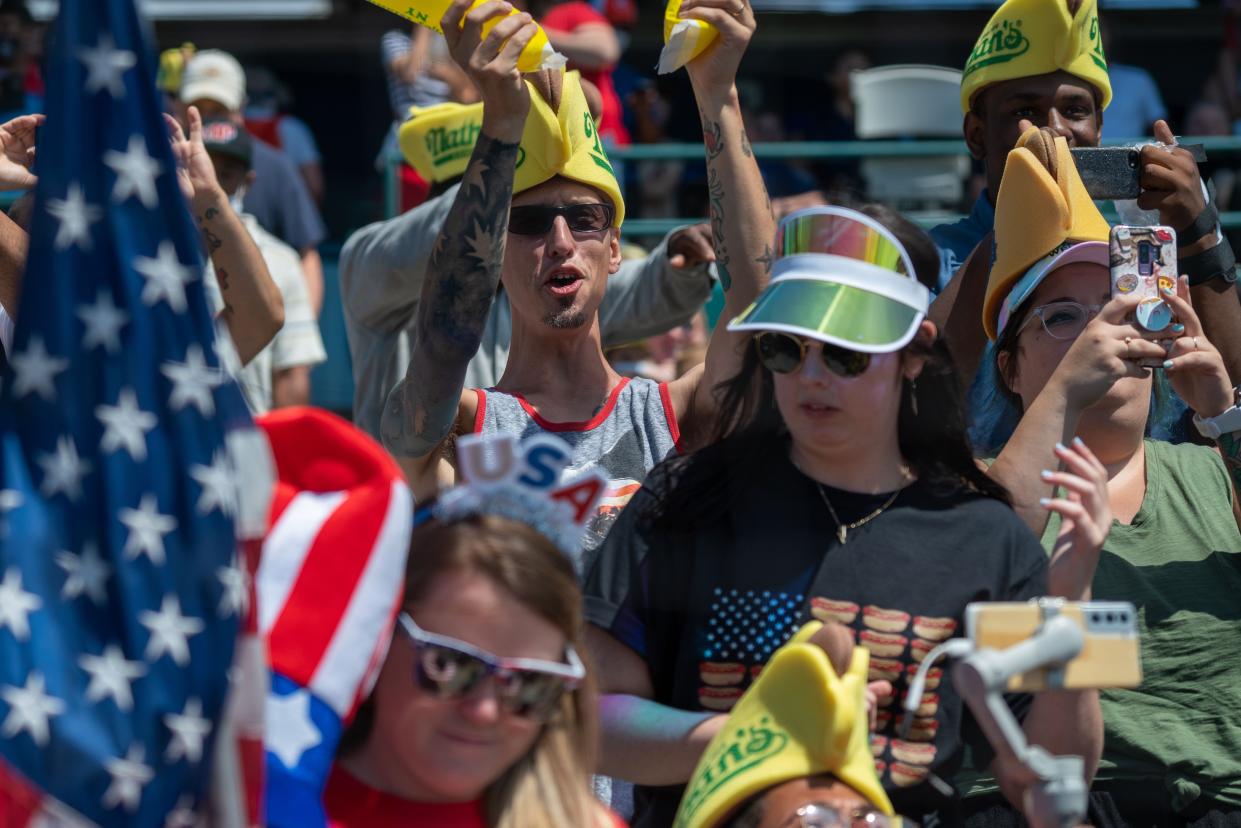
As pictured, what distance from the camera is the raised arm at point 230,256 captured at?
3.70 metres

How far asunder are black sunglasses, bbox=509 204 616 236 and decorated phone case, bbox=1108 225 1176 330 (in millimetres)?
1040

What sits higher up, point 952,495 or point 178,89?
point 952,495

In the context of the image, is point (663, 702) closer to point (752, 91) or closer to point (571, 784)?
point (571, 784)

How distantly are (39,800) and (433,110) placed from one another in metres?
3.02

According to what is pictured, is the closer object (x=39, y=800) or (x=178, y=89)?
(x=39, y=800)

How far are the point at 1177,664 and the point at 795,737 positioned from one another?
99 cm

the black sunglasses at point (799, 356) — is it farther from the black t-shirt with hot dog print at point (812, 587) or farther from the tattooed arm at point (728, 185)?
the tattooed arm at point (728, 185)

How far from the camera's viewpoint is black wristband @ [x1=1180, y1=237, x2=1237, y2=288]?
3463mm

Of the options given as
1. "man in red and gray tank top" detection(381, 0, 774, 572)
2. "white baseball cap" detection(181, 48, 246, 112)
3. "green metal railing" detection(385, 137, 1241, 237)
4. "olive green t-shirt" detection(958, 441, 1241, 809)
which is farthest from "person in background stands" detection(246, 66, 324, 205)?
"olive green t-shirt" detection(958, 441, 1241, 809)

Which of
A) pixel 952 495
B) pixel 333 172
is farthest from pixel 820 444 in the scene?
pixel 333 172

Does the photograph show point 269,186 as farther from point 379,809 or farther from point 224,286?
point 379,809

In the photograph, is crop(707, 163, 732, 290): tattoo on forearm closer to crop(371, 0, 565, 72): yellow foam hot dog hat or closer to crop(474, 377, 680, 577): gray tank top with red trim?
crop(474, 377, 680, 577): gray tank top with red trim

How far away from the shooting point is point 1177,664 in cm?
298

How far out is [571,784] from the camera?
90.4 inches
